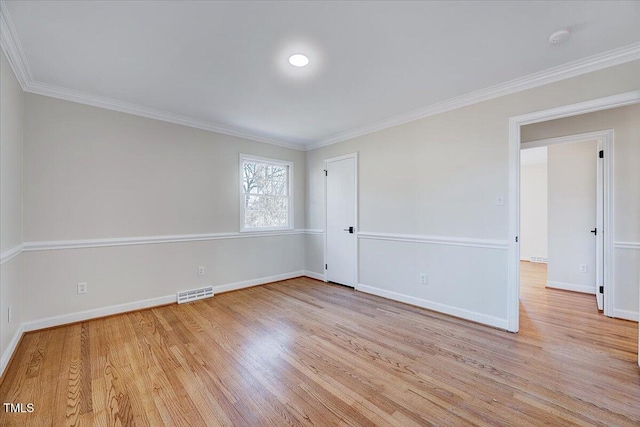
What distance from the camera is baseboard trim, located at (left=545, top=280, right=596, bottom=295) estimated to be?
394 cm

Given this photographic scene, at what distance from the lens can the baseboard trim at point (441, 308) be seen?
2.83 meters

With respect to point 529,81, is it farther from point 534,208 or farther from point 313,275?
point 534,208

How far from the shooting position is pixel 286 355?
2.29 metres

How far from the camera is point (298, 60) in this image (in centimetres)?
230

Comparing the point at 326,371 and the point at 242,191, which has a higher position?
the point at 242,191

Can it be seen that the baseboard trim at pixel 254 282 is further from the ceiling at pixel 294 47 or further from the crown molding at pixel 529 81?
→ the crown molding at pixel 529 81

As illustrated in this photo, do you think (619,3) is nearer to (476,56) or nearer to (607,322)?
(476,56)

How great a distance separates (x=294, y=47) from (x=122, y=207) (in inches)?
107

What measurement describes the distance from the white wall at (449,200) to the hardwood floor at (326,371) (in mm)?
418

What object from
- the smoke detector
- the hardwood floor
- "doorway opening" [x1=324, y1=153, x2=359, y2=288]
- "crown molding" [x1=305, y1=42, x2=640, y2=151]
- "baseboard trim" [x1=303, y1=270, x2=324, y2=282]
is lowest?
the hardwood floor

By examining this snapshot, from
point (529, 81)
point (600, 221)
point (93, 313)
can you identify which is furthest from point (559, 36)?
point (93, 313)

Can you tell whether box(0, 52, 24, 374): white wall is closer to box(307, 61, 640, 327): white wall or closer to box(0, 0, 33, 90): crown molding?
box(0, 0, 33, 90): crown molding

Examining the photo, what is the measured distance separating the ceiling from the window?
4.62 feet

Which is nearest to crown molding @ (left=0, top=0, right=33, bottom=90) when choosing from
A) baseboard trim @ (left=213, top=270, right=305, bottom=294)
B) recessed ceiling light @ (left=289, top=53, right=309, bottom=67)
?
recessed ceiling light @ (left=289, top=53, right=309, bottom=67)
